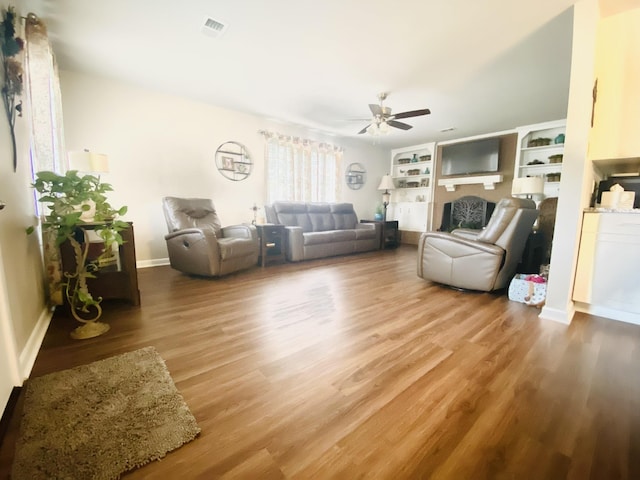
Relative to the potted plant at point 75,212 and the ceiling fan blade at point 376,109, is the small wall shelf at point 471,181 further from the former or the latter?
the potted plant at point 75,212

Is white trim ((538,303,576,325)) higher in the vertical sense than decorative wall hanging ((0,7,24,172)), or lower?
lower

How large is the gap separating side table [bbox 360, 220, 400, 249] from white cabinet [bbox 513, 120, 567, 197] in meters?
2.36

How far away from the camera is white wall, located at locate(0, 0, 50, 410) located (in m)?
1.19

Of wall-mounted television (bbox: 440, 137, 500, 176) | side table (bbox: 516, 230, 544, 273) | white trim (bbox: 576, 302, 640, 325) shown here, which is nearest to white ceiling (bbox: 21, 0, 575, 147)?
wall-mounted television (bbox: 440, 137, 500, 176)

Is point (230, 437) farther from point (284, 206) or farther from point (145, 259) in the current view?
point (284, 206)

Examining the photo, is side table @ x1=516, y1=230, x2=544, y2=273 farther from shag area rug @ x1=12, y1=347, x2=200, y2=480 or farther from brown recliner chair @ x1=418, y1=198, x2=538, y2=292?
shag area rug @ x1=12, y1=347, x2=200, y2=480

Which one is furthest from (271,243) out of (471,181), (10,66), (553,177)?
(553,177)

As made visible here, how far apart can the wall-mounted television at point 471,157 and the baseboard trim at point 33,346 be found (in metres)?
6.33

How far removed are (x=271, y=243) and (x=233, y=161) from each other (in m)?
1.52

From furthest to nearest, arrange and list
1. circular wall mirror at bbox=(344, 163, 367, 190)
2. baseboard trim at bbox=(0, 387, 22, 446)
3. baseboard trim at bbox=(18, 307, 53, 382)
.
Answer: circular wall mirror at bbox=(344, 163, 367, 190) → baseboard trim at bbox=(18, 307, 53, 382) → baseboard trim at bbox=(0, 387, 22, 446)

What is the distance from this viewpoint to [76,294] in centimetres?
198

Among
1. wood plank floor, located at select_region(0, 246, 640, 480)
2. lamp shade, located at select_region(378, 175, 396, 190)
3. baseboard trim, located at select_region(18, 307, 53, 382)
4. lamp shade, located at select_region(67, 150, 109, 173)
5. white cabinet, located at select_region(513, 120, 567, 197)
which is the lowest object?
wood plank floor, located at select_region(0, 246, 640, 480)

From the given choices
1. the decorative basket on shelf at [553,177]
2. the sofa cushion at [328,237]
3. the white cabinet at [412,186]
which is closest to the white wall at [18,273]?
the sofa cushion at [328,237]

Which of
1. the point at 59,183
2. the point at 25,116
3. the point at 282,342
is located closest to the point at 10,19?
the point at 25,116
